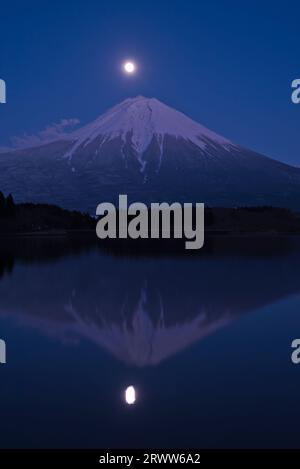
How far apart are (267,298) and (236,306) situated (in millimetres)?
1991

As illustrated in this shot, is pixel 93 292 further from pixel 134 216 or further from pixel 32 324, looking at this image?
pixel 134 216

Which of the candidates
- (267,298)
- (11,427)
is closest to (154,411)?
(11,427)

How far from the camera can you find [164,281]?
2041 cm

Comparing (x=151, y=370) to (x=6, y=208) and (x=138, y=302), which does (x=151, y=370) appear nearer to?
(x=138, y=302)

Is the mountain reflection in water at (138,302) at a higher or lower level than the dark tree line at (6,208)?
lower

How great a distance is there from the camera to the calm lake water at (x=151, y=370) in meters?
5.57

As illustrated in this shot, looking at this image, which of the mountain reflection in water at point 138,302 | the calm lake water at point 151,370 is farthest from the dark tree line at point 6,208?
the calm lake water at point 151,370

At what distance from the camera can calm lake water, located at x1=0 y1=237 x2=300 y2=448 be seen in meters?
5.57

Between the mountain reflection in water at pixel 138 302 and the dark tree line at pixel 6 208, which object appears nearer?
the mountain reflection in water at pixel 138 302

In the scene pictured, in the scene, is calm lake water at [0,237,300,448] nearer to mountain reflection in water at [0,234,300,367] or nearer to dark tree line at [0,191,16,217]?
mountain reflection in water at [0,234,300,367]

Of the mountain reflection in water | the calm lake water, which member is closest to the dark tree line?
the mountain reflection in water

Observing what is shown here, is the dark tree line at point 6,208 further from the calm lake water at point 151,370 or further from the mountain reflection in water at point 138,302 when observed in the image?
the calm lake water at point 151,370

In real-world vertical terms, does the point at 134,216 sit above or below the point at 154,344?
above

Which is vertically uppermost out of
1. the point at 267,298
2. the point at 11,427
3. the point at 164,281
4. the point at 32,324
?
the point at 164,281
